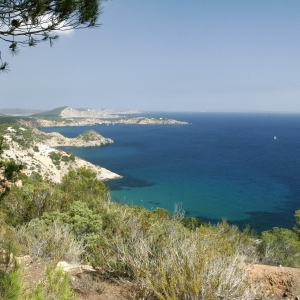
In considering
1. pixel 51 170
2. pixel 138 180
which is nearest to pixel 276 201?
pixel 138 180

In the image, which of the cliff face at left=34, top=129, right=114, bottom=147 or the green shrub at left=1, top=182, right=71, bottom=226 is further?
the cliff face at left=34, top=129, right=114, bottom=147

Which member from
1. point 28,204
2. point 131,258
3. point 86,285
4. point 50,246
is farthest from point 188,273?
point 28,204

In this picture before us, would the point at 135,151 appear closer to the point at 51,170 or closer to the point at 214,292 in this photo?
the point at 51,170

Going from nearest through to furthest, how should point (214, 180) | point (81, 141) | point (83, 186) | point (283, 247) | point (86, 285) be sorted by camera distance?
point (86, 285) < point (283, 247) < point (83, 186) < point (214, 180) < point (81, 141)

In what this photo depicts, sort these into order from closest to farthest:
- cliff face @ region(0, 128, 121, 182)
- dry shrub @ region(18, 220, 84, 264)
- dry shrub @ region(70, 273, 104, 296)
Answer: dry shrub @ region(70, 273, 104, 296)
dry shrub @ region(18, 220, 84, 264)
cliff face @ region(0, 128, 121, 182)

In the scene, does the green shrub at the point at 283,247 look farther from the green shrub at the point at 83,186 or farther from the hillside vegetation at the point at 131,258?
the green shrub at the point at 83,186

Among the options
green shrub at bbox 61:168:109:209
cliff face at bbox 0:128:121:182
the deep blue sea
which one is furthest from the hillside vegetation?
cliff face at bbox 0:128:121:182

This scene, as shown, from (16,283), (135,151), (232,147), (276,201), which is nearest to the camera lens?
(16,283)

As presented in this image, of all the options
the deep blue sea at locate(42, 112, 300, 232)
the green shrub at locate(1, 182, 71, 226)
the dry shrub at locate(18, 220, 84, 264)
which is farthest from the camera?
the deep blue sea at locate(42, 112, 300, 232)

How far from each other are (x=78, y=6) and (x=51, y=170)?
42.0 metres

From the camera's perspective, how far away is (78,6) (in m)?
4.07

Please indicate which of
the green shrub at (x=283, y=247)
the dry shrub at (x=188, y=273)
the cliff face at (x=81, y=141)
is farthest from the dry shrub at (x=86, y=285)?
the cliff face at (x=81, y=141)

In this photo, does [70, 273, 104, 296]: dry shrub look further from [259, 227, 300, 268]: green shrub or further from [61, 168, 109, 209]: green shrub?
[259, 227, 300, 268]: green shrub

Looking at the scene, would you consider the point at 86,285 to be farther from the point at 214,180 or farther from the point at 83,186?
the point at 214,180
